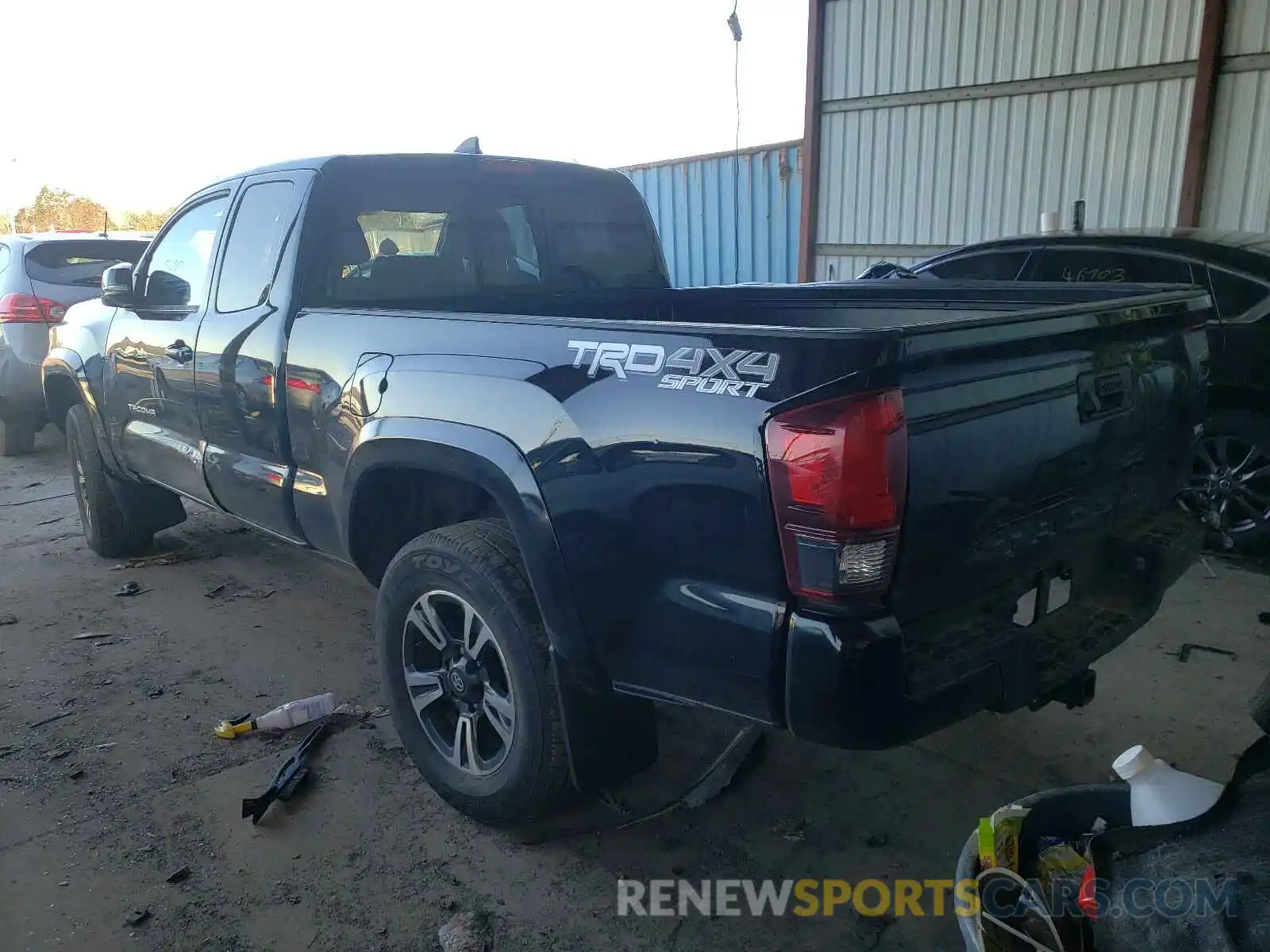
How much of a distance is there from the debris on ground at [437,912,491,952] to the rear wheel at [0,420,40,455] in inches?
300

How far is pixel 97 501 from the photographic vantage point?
16.9 feet

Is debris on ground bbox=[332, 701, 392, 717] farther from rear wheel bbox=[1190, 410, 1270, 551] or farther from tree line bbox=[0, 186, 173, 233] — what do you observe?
tree line bbox=[0, 186, 173, 233]

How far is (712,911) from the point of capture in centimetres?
247

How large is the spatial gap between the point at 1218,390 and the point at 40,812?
5516mm

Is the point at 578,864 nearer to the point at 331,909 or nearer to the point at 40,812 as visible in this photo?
the point at 331,909

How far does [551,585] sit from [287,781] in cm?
139

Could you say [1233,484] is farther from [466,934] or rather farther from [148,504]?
[148,504]

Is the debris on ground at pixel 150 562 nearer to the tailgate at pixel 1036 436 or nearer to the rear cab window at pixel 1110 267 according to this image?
the tailgate at pixel 1036 436

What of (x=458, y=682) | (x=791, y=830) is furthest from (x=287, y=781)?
(x=791, y=830)

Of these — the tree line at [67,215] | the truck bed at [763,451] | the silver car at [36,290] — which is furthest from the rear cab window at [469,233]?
the tree line at [67,215]

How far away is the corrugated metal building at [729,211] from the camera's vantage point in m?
11.1

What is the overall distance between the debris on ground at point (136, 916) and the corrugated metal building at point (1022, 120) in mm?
8654

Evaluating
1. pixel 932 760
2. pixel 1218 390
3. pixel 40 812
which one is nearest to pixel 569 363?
pixel 932 760

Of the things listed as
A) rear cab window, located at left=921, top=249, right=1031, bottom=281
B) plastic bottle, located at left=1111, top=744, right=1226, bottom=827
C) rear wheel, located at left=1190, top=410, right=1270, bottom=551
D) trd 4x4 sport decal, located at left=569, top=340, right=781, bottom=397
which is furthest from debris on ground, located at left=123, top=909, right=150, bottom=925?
rear cab window, located at left=921, top=249, right=1031, bottom=281
